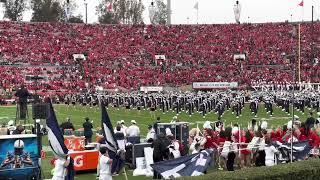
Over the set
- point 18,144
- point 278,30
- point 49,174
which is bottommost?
point 49,174

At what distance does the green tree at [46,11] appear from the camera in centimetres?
8981

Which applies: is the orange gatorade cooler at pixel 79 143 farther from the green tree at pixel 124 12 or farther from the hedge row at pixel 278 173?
the green tree at pixel 124 12

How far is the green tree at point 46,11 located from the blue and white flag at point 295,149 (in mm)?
76840

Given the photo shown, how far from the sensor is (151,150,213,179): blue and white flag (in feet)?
41.0

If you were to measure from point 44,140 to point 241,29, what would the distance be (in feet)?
164

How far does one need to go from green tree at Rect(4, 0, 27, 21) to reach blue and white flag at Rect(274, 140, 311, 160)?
262 feet

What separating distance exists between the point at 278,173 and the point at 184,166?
8.82ft

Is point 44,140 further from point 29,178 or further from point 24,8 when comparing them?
point 24,8

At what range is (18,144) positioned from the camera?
1301cm

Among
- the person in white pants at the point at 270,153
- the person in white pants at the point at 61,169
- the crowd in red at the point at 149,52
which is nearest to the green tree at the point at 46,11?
the crowd in red at the point at 149,52

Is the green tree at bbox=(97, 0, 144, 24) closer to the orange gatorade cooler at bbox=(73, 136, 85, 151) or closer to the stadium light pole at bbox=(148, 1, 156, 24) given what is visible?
the stadium light pole at bbox=(148, 1, 156, 24)

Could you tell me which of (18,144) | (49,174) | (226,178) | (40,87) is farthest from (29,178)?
(40,87)

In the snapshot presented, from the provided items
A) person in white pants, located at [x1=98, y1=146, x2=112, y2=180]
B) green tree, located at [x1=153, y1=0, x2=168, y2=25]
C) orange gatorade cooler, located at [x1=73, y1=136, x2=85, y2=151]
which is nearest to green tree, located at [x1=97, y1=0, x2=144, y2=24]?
green tree, located at [x1=153, y1=0, x2=168, y2=25]

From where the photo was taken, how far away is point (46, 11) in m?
90.3
